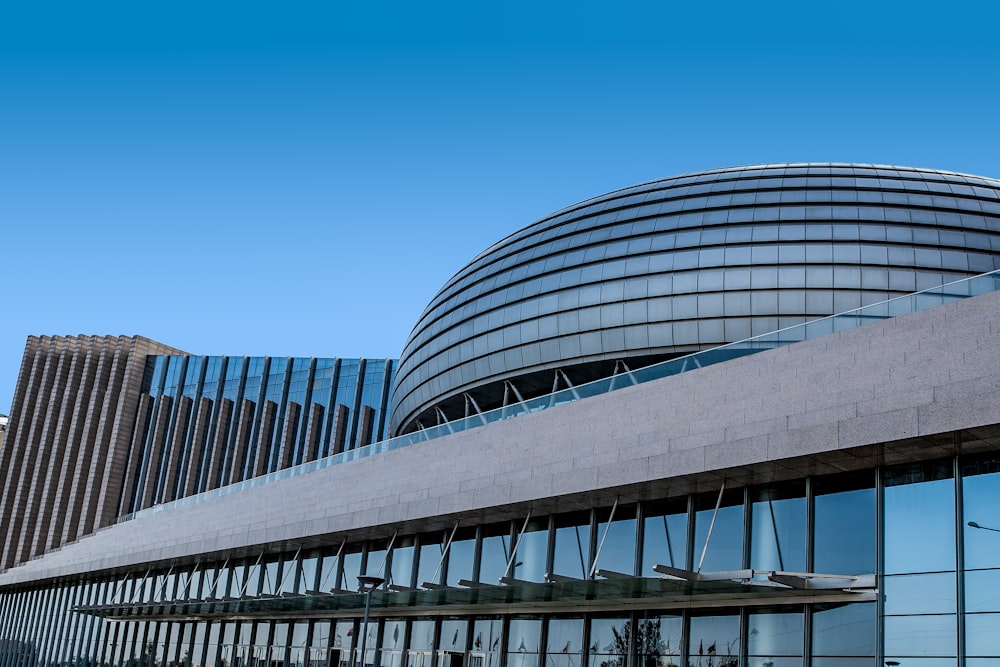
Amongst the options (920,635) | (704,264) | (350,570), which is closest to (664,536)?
(920,635)

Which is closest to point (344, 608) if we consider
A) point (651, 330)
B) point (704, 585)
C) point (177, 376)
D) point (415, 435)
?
point (415, 435)

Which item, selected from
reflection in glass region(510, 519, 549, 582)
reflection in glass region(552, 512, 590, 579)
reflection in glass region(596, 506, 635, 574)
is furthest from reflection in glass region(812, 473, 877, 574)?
reflection in glass region(510, 519, 549, 582)

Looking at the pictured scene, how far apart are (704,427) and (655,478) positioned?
1.40 m

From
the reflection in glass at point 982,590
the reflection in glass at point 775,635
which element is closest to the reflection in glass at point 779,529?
the reflection in glass at point 775,635

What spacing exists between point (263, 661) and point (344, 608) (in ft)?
23.4

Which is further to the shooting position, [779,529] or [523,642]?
[523,642]

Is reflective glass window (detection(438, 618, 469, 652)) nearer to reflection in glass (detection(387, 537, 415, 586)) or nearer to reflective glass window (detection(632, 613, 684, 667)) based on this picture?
reflection in glass (detection(387, 537, 415, 586))

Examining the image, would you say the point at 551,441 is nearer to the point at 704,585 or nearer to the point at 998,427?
the point at 704,585

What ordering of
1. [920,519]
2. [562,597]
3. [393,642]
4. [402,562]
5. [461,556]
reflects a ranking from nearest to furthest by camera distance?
[920,519] → [562,597] → [461,556] → [402,562] → [393,642]

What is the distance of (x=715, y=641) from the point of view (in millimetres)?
21031

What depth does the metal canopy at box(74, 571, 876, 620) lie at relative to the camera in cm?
1842

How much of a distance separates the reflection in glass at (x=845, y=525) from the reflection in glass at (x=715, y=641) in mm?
2528

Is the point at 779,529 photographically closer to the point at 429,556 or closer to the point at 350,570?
the point at 429,556

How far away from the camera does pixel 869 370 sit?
61.1 feet
